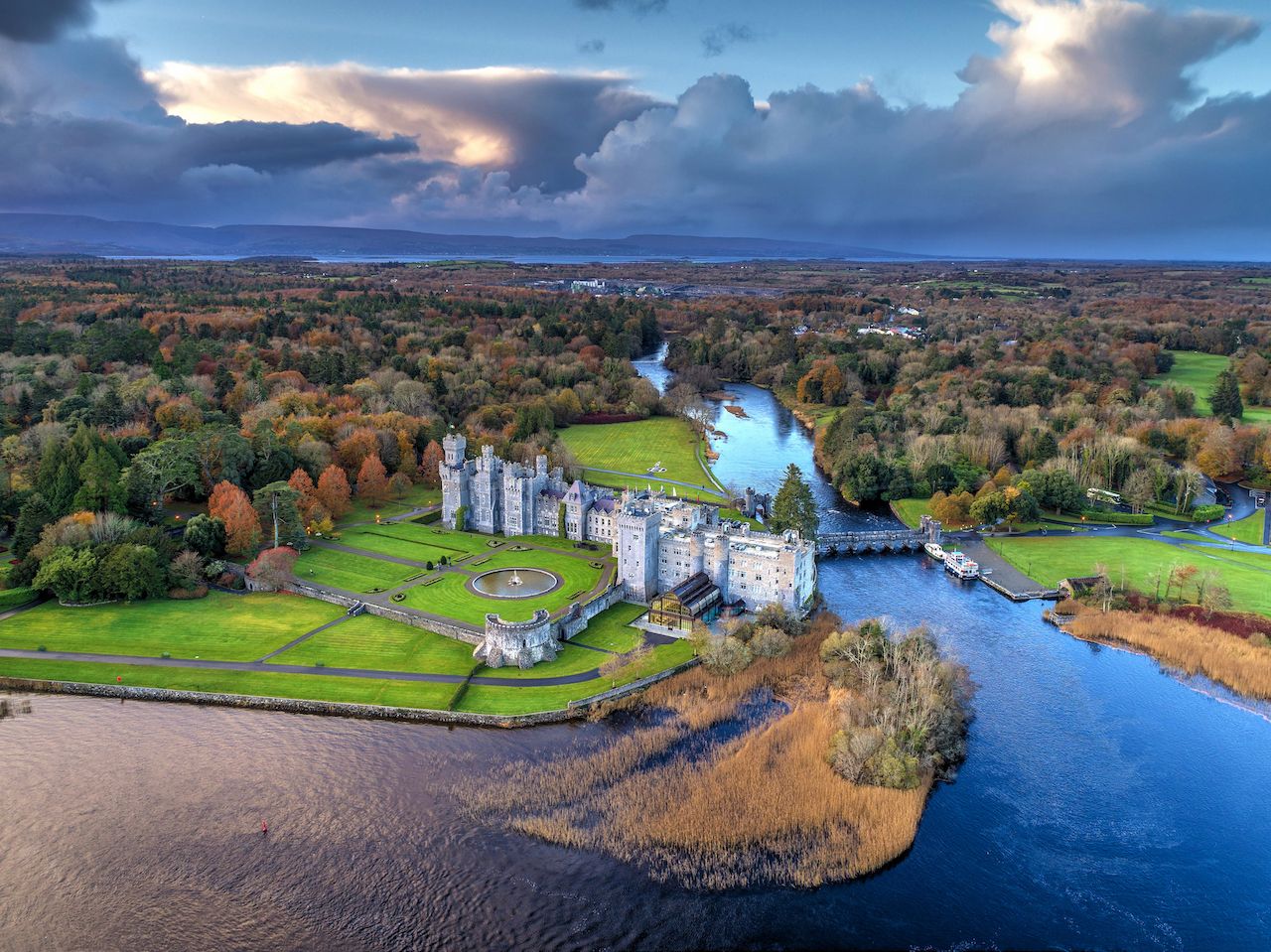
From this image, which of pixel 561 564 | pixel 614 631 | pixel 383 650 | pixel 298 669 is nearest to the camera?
pixel 298 669

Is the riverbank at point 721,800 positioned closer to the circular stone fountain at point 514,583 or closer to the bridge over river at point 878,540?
the circular stone fountain at point 514,583

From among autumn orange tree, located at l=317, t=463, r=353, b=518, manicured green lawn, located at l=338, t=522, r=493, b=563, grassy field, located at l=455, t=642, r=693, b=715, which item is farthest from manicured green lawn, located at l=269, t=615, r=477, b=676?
autumn orange tree, located at l=317, t=463, r=353, b=518

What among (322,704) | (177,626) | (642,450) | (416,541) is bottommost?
(322,704)

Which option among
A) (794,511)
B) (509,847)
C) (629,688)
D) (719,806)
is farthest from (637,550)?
(509,847)

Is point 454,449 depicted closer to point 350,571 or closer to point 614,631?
point 350,571

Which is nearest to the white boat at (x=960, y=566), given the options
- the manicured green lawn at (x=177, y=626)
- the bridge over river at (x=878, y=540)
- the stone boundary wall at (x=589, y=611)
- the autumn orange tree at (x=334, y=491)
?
the bridge over river at (x=878, y=540)

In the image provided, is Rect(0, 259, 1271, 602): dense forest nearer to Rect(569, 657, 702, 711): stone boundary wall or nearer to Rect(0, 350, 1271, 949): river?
Rect(0, 350, 1271, 949): river

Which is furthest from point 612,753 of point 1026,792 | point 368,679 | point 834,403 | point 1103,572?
point 834,403
